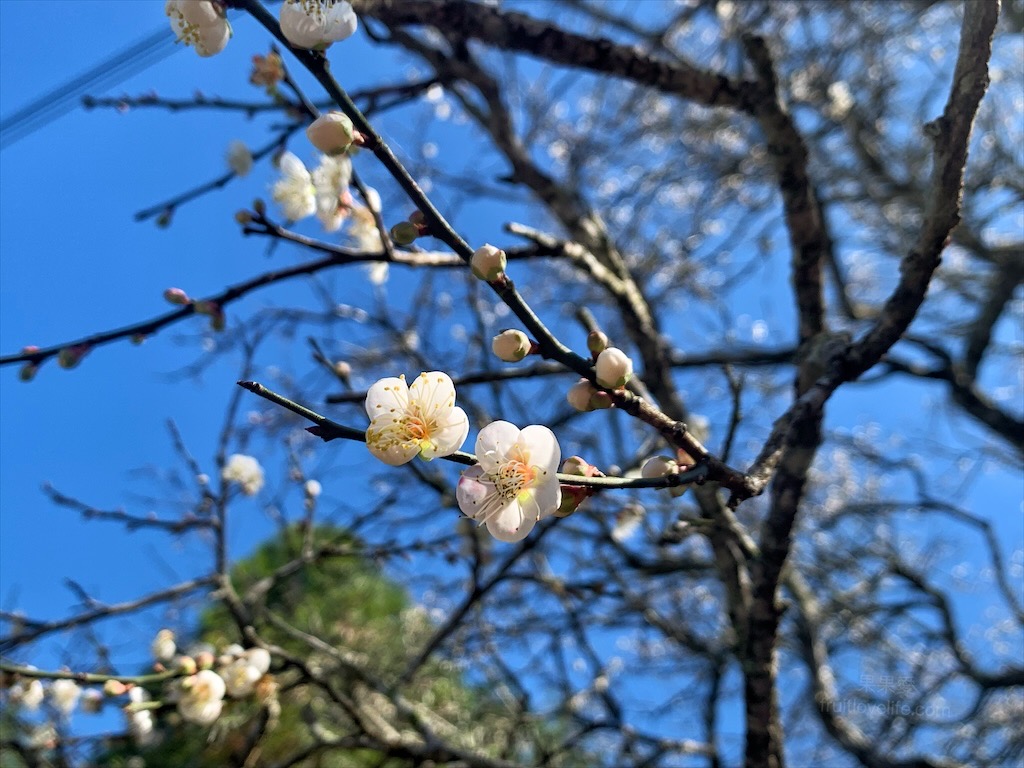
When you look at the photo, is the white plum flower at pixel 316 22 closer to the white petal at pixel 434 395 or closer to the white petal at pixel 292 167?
the white petal at pixel 434 395

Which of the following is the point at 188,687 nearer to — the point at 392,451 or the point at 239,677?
the point at 239,677

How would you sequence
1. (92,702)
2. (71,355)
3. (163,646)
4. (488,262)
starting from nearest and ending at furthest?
1. (488,262)
2. (71,355)
3. (92,702)
4. (163,646)

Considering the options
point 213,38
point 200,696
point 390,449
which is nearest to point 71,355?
point 213,38

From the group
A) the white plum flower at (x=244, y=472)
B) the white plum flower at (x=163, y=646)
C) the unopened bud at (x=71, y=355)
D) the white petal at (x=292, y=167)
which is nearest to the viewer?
the unopened bud at (x=71, y=355)

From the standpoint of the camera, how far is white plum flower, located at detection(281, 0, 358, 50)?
36.3 inches

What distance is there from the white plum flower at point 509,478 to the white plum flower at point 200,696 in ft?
3.94

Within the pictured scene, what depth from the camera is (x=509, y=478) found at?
91 cm

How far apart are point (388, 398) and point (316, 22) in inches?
21.8

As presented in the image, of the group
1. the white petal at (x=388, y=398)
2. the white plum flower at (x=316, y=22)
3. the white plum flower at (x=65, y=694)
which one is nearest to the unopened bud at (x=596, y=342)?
the white petal at (x=388, y=398)

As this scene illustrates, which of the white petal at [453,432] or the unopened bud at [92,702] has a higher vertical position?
the white petal at [453,432]

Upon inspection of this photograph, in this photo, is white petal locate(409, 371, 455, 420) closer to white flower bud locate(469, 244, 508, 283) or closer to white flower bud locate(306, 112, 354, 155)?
white flower bud locate(469, 244, 508, 283)

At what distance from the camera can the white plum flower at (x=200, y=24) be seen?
1.05m

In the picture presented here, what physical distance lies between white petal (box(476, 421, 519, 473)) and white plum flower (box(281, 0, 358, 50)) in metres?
0.60

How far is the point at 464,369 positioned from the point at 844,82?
344cm
